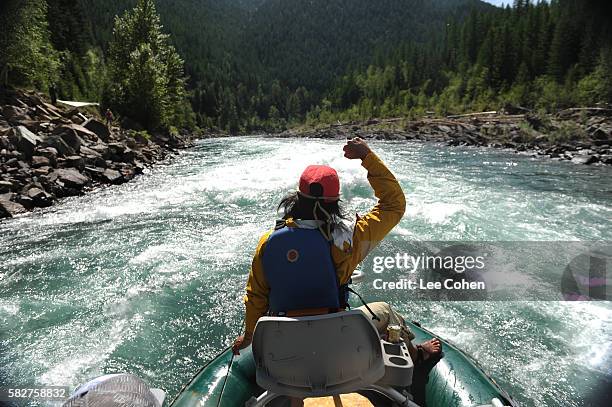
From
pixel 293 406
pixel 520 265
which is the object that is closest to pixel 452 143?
pixel 520 265

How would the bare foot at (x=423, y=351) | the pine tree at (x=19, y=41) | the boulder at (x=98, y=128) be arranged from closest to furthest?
the bare foot at (x=423, y=351) → the pine tree at (x=19, y=41) → the boulder at (x=98, y=128)

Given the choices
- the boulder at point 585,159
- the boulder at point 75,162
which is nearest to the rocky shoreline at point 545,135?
the boulder at point 585,159

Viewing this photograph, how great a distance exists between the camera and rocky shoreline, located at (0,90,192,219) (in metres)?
10.2

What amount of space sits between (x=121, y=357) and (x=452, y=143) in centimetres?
3014

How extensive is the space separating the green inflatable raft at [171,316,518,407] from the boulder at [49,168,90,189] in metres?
11.0

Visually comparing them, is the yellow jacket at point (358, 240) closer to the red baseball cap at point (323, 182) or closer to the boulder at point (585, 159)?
the red baseball cap at point (323, 182)

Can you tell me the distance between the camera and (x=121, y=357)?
419 centimetres

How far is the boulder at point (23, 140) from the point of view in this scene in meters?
11.9

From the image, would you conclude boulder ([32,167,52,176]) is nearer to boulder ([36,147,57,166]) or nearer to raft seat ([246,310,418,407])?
boulder ([36,147,57,166])

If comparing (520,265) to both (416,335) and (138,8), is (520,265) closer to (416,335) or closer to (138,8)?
(416,335)

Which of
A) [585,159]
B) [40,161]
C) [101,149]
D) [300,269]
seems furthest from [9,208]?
[585,159]

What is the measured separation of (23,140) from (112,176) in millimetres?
2816

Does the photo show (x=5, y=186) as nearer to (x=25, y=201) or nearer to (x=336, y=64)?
(x=25, y=201)

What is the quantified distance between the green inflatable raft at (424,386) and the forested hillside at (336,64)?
19.5 metres
